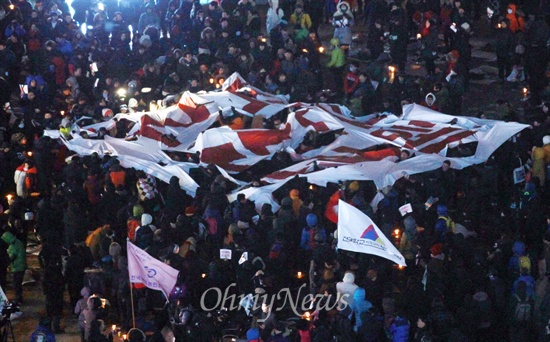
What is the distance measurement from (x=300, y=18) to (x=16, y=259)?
490 inches

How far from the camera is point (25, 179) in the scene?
22172 millimetres

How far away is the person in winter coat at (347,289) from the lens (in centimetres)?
1702

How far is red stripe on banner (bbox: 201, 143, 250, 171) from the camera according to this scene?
2255 centimetres

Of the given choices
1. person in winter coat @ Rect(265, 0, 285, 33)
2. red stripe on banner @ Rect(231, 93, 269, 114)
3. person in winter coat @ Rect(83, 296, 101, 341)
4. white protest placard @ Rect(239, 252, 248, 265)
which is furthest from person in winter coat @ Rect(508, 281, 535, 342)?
person in winter coat @ Rect(265, 0, 285, 33)

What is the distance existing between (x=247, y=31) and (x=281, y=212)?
11.1 m

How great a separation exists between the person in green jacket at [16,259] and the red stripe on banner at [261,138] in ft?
17.1

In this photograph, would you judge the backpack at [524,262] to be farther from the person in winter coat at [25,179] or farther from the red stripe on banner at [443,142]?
the person in winter coat at [25,179]

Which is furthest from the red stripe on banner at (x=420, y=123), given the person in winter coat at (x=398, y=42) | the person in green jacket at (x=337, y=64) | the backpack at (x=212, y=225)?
the backpack at (x=212, y=225)

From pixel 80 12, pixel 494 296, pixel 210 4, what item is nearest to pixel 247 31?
pixel 210 4

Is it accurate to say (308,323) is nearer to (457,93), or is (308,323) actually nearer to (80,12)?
(457,93)

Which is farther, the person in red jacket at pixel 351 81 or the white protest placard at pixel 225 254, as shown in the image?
the person in red jacket at pixel 351 81

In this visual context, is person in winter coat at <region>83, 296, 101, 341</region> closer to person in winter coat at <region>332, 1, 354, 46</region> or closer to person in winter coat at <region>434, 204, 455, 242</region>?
person in winter coat at <region>434, 204, 455, 242</region>

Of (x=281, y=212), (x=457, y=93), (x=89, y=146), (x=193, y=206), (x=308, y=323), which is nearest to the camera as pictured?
(x=308, y=323)

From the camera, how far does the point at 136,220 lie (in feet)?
65.2
